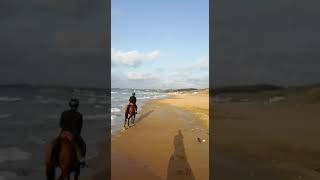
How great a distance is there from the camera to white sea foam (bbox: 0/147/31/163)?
15008 mm

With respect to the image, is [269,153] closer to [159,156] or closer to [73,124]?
[159,156]

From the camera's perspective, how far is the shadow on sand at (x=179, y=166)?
1098cm

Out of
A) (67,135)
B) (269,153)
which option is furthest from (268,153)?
(67,135)

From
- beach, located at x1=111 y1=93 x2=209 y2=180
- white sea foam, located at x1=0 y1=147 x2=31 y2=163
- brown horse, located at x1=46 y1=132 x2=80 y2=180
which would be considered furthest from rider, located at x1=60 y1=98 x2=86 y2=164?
white sea foam, located at x1=0 y1=147 x2=31 y2=163

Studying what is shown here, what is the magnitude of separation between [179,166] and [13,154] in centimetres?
716

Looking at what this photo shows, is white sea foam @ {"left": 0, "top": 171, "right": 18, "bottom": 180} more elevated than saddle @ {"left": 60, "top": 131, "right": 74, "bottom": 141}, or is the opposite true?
saddle @ {"left": 60, "top": 131, "right": 74, "bottom": 141}

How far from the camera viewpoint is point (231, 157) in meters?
14.1

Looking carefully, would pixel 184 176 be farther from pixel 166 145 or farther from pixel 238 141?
pixel 238 141

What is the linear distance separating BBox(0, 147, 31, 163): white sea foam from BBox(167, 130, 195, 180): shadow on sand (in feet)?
17.3

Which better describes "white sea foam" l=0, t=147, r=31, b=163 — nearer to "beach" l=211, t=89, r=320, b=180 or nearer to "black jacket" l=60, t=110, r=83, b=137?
"beach" l=211, t=89, r=320, b=180

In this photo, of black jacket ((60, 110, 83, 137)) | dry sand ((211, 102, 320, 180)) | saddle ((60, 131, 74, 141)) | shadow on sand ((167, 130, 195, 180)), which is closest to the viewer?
saddle ((60, 131, 74, 141))

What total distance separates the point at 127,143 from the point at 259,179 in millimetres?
7987

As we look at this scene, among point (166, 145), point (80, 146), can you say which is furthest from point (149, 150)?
point (80, 146)

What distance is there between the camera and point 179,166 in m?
12.3
